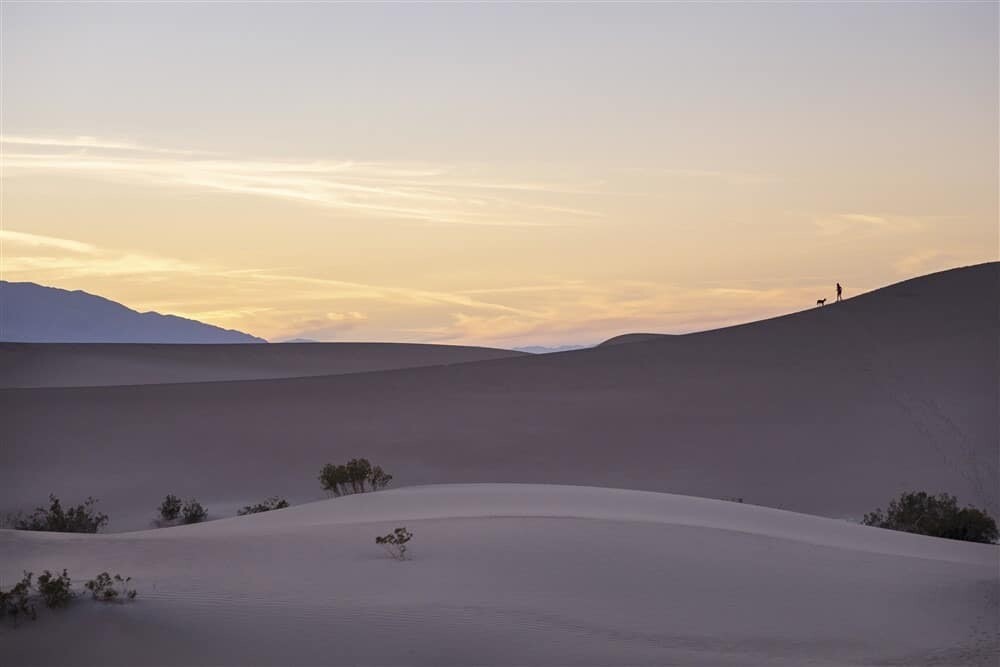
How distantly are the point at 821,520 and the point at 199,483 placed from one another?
Answer: 1657 centimetres

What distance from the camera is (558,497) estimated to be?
17.3m

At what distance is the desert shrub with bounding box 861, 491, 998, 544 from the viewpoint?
59.0 ft

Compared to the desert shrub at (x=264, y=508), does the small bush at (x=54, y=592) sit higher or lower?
lower

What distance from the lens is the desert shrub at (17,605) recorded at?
935cm

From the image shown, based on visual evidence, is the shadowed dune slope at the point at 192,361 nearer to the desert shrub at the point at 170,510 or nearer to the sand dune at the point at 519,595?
the desert shrub at the point at 170,510

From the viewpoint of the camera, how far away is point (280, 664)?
909cm

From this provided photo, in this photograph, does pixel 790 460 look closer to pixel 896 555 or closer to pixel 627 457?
pixel 627 457

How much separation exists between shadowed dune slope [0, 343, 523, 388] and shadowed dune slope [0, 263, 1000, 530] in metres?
20.8

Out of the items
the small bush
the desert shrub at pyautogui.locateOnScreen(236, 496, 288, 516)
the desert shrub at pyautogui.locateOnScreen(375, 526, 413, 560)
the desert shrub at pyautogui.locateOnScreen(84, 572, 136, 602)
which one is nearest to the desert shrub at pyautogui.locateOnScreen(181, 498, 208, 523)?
the desert shrub at pyautogui.locateOnScreen(236, 496, 288, 516)

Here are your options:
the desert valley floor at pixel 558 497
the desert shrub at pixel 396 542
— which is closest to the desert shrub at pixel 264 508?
the desert valley floor at pixel 558 497

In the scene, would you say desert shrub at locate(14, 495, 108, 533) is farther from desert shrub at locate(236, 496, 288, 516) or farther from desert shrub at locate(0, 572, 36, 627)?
desert shrub at locate(0, 572, 36, 627)

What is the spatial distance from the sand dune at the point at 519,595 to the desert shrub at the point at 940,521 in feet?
8.14

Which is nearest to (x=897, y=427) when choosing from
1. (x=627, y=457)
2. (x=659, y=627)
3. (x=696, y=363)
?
(x=627, y=457)

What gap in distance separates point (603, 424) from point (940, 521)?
17779mm
